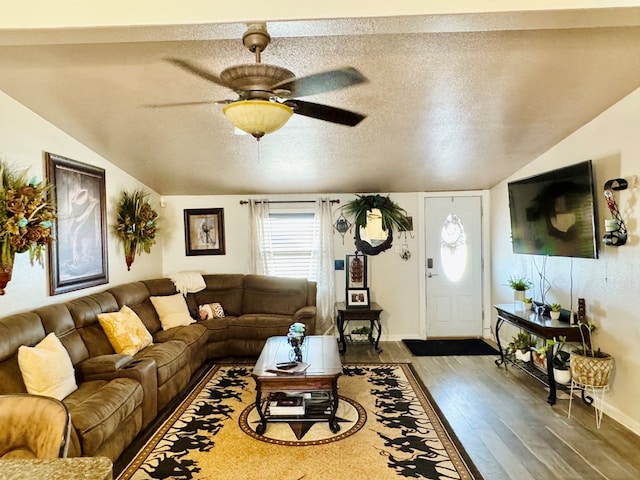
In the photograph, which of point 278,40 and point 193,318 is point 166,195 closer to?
point 193,318

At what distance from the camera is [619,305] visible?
3.25 metres

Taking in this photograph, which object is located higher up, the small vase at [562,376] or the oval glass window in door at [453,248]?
the oval glass window in door at [453,248]

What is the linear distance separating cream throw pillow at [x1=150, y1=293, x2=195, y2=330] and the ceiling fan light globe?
3.30m

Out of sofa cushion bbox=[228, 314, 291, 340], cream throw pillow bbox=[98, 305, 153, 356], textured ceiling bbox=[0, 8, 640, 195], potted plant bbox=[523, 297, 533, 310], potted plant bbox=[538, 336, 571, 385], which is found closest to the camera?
textured ceiling bbox=[0, 8, 640, 195]

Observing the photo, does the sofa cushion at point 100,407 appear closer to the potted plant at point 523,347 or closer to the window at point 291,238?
the window at point 291,238

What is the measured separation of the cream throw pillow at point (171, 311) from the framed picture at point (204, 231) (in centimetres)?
110

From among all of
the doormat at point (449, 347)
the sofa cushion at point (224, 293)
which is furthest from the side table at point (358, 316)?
the sofa cushion at point (224, 293)

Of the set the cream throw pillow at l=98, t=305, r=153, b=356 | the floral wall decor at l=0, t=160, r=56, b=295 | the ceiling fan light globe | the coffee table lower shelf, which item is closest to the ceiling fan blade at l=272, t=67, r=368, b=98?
the ceiling fan light globe

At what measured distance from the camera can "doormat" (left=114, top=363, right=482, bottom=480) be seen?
8.61ft

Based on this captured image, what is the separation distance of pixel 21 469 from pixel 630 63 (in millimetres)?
3758

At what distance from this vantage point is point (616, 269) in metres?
3.29

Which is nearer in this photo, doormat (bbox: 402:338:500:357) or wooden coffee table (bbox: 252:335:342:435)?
wooden coffee table (bbox: 252:335:342:435)

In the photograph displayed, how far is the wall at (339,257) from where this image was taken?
19.4 feet

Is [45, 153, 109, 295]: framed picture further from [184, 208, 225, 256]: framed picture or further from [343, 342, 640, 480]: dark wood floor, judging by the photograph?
[343, 342, 640, 480]: dark wood floor
